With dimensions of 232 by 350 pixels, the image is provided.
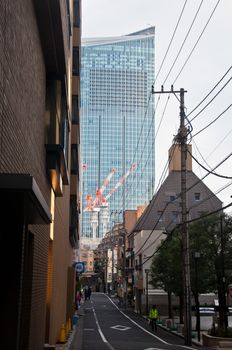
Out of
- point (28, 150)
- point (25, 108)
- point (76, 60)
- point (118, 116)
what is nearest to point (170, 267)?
point (76, 60)

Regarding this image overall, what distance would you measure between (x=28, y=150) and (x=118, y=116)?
350ft

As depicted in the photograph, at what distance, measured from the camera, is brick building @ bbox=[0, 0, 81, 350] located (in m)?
7.57

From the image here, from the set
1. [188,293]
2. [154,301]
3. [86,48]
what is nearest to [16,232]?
[188,293]

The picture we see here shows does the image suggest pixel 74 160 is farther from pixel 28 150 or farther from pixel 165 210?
pixel 165 210

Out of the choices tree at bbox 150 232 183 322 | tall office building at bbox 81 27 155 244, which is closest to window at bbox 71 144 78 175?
tree at bbox 150 232 183 322

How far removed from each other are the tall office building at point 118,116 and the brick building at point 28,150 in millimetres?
40467

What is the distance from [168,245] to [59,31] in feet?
117

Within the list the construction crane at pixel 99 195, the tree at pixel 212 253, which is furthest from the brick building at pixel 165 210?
the construction crane at pixel 99 195

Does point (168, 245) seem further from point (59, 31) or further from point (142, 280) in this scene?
point (59, 31)

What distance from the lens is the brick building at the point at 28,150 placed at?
7.57 metres

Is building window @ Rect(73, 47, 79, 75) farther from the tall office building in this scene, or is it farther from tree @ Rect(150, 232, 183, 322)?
the tall office building

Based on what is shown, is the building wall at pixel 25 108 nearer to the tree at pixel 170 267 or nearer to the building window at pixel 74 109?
the building window at pixel 74 109

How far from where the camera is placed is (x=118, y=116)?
382 ft

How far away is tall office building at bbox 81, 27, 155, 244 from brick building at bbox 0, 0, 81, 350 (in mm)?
40467
